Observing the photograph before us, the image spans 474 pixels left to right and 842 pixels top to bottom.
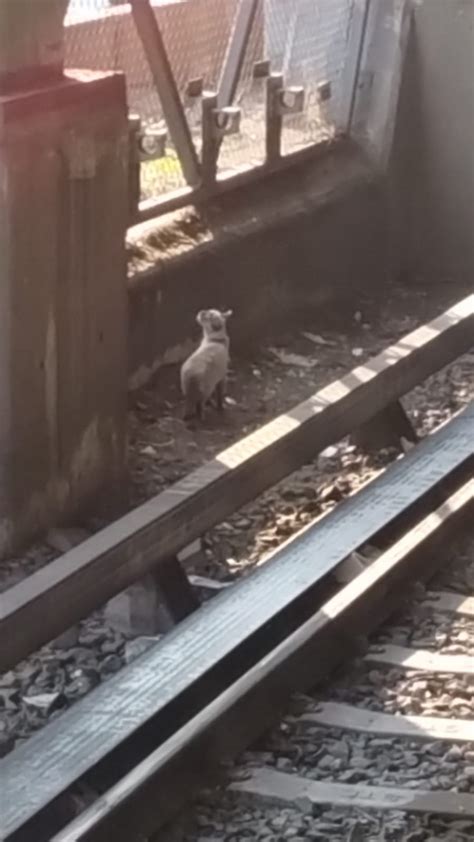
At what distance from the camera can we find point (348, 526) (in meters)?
5.38

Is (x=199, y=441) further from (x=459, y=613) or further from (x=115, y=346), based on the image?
(x=459, y=613)

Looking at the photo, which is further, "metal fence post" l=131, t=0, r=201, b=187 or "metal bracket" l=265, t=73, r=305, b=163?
"metal bracket" l=265, t=73, r=305, b=163

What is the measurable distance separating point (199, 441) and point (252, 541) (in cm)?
109

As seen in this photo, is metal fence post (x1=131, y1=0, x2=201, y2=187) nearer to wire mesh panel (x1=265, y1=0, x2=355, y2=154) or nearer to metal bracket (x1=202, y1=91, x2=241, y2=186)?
metal bracket (x1=202, y1=91, x2=241, y2=186)

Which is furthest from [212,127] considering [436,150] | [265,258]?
[436,150]

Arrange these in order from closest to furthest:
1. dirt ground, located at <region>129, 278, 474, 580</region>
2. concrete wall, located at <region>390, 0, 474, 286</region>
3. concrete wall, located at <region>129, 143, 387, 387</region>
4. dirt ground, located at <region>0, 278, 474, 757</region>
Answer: dirt ground, located at <region>0, 278, 474, 757</region>, dirt ground, located at <region>129, 278, 474, 580</region>, concrete wall, located at <region>129, 143, 387, 387</region>, concrete wall, located at <region>390, 0, 474, 286</region>

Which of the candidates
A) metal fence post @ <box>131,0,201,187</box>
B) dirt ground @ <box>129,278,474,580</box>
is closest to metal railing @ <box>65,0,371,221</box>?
metal fence post @ <box>131,0,201,187</box>

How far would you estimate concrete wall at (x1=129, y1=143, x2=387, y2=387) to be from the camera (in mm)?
7566

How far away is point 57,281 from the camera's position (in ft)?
18.4

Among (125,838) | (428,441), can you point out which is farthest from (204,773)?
(428,441)

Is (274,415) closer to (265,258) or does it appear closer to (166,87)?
(265,258)

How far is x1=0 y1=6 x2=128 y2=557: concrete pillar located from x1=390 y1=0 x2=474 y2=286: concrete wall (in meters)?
4.21

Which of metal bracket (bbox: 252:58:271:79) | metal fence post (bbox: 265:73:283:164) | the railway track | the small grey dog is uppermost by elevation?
metal bracket (bbox: 252:58:271:79)

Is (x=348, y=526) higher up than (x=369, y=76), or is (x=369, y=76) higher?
(x=369, y=76)
